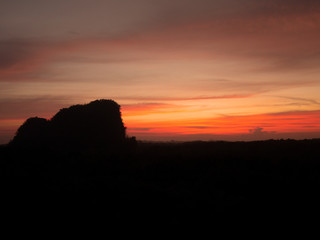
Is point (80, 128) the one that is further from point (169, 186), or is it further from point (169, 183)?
point (169, 186)

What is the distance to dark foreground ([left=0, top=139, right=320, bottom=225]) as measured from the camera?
9.86 m

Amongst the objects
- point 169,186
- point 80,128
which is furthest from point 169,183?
point 80,128

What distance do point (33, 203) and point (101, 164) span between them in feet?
27.6

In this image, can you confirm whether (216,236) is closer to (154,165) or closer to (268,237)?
(268,237)

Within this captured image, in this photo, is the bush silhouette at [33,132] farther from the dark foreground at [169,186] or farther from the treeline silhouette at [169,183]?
the dark foreground at [169,186]

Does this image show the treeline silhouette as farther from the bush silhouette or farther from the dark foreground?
the bush silhouette

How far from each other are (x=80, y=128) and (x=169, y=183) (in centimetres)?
1593

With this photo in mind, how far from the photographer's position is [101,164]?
746 inches

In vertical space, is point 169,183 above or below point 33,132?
below

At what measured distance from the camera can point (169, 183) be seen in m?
14.2

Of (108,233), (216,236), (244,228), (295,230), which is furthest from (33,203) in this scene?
(295,230)

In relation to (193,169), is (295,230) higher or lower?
lower

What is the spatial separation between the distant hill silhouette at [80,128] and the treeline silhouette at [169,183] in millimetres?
4622

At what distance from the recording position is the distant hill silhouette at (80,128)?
27.4 meters
